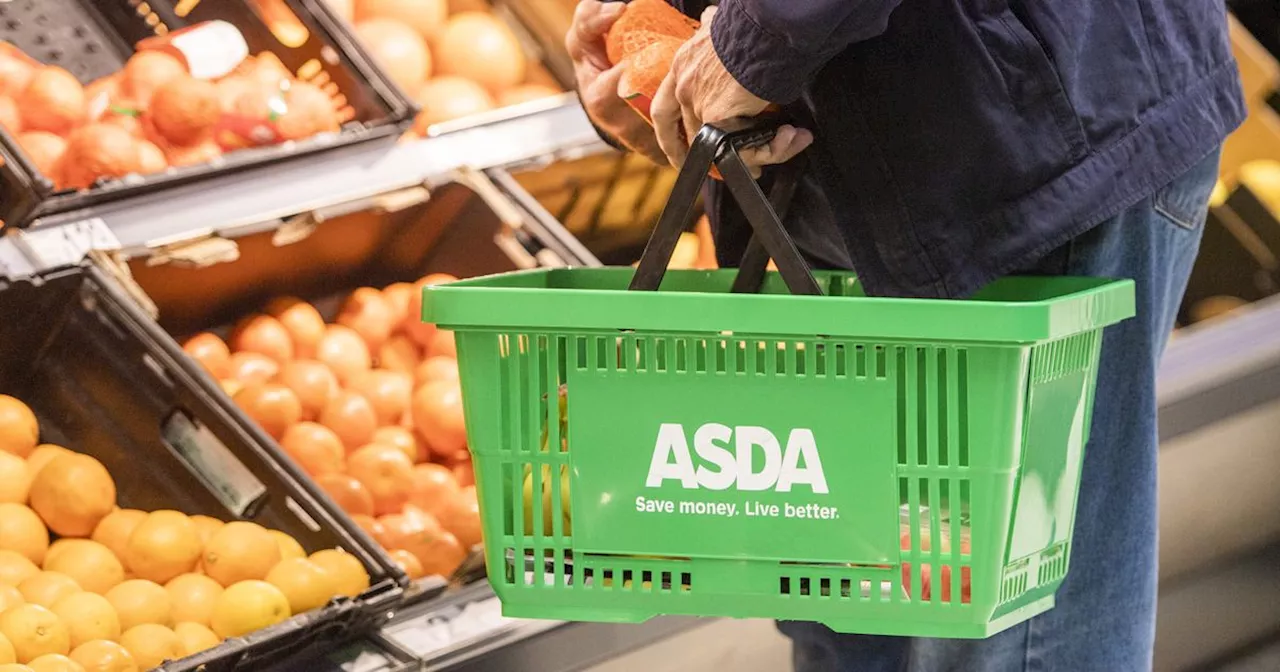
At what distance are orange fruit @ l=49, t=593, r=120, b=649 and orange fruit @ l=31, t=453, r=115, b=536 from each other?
7.7 inches

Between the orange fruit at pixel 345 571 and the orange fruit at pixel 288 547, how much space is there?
3 centimetres

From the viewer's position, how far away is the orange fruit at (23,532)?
1854 mm

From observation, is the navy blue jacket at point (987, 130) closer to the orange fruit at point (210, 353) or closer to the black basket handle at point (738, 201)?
the black basket handle at point (738, 201)

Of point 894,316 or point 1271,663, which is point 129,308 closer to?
point 894,316

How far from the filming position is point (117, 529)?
1902 millimetres

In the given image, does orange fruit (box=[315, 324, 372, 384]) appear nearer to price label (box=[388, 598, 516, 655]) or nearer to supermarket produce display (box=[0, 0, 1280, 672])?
supermarket produce display (box=[0, 0, 1280, 672])

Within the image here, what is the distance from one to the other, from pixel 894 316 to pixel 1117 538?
481 mm

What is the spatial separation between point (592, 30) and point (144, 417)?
879 millimetres

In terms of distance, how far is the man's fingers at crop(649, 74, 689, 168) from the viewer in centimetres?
133

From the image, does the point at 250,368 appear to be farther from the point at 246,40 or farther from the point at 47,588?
the point at 246,40

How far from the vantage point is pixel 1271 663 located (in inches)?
118

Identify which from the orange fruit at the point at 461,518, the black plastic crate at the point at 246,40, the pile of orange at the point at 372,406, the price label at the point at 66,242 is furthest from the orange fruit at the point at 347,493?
the black plastic crate at the point at 246,40

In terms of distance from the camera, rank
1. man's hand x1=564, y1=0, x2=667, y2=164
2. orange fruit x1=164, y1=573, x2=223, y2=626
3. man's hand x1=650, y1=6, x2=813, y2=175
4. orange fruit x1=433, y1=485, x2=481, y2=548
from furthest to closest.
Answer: orange fruit x1=433, y1=485, x2=481, y2=548, orange fruit x1=164, y1=573, x2=223, y2=626, man's hand x1=564, y1=0, x2=667, y2=164, man's hand x1=650, y1=6, x2=813, y2=175

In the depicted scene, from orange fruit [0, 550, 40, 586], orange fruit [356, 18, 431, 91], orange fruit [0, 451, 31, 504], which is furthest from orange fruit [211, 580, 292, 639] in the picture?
orange fruit [356, 18, 431, 91]
